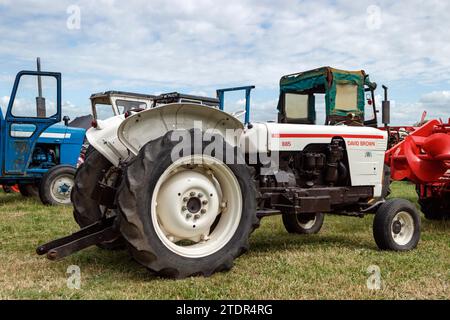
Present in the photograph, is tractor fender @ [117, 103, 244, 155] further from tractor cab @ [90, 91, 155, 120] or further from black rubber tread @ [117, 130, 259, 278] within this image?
tractor cab @ [90, 91, 155, 120]

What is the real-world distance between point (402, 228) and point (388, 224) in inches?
13.3

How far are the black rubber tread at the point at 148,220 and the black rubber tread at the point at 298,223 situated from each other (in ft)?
7.23

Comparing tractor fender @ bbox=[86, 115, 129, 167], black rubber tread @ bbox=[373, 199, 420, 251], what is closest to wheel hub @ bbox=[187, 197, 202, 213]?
tractor fender @ bbox=[86, 115, 129, 167]

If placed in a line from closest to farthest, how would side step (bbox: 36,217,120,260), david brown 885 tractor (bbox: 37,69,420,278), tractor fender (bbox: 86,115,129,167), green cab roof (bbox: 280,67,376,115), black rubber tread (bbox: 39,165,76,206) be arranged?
1. david brown 885 tractor (bbox: 37,69,420,278)
2. side step (bbox: 36,217,120,260)
3. tractor fender (bbox: 86,115,129,167)
4. green cab roof (bbox: 280,67,376,115)
5. black rubber tread (bbox: 39,165,76,206)

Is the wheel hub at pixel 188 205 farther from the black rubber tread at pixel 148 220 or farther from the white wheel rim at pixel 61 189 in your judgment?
the white wheel rim at pixel 61 189

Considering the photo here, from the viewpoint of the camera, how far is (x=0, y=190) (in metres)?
11.9

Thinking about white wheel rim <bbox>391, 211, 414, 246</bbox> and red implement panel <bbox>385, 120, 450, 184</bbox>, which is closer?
white wheel rim <bbox>391, 211, 414, 246</bbox>

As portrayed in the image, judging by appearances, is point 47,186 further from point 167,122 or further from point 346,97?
point 167,122

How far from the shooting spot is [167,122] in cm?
407

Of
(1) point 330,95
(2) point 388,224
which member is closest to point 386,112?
(1) point 330,95

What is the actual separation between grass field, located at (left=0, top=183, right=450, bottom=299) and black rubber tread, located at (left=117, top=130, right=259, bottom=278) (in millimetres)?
106

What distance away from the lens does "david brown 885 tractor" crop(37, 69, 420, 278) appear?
3680 millimetres

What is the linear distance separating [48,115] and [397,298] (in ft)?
24.2

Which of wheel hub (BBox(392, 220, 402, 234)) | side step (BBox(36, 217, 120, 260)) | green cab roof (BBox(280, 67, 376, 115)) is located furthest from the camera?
green cab roof (BBox(280, 67, 376, 115))
